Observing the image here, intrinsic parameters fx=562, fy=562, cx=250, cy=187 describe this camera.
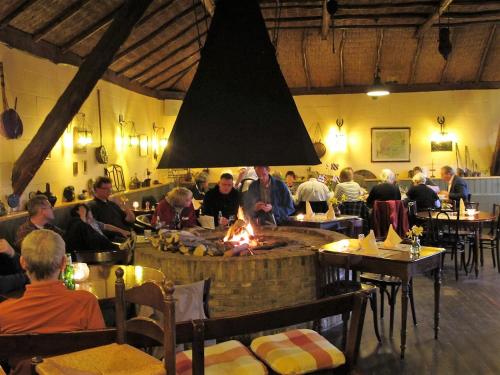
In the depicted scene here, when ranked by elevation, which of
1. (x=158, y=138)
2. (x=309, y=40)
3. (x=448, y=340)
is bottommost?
(x=448, y=340)

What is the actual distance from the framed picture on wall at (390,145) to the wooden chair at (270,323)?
37.2ft

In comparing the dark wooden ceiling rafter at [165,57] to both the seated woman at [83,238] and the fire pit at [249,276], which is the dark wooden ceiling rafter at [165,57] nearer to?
the seated woman at [83,238]

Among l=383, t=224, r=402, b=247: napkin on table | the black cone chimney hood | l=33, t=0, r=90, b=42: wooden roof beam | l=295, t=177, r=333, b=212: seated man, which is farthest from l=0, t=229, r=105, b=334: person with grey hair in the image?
l=295, t=177, r=333, b=212: seated man

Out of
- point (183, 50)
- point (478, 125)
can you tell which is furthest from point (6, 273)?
point (478, 125)

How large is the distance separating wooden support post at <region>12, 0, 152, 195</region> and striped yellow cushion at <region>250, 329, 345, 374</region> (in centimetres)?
461

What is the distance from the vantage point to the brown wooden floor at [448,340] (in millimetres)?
4434

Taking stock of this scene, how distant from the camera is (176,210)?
6.42 metres

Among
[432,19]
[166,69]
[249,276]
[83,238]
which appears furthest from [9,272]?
[432,19]

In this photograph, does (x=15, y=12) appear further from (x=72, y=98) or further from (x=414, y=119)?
(x=414, y=119)

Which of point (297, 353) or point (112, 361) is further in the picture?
point (297, 353)

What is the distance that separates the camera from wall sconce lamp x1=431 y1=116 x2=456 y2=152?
13.6 meters

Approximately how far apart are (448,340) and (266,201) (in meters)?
2.80

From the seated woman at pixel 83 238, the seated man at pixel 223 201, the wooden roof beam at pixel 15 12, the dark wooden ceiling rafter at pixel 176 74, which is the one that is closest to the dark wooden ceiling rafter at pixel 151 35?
the wooden roof beam at pixel 15 12

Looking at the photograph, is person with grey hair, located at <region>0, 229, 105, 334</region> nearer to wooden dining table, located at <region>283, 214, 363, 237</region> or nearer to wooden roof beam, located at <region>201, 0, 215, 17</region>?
wooden dining table, located at <region>283, 214, 363, 237</region>
